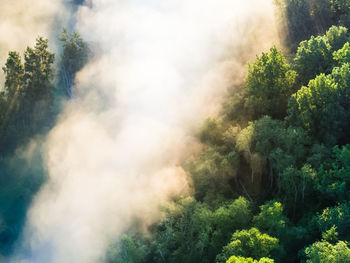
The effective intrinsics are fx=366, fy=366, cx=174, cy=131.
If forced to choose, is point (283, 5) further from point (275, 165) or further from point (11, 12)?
point (11, 12)

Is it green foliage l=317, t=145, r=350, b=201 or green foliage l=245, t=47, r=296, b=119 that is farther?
green foliage l=245, t=47, r=296, b=119

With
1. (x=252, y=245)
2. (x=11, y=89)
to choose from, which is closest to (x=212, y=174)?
(x=252, y=245)

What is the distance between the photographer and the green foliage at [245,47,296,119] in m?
51.7

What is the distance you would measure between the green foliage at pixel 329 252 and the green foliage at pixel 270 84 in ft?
75.9

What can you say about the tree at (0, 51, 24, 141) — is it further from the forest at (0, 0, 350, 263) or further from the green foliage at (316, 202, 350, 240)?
the green foliage at (316, 202, 350, 240)

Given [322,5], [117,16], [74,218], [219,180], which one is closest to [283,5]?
[322,5]

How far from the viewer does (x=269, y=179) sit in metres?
49.1

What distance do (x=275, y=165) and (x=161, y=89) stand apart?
3534cm

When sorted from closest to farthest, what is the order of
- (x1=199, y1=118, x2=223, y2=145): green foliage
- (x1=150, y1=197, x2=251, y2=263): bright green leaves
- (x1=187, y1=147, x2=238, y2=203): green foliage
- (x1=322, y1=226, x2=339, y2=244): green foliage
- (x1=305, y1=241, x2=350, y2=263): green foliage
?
(x1=305, y1=241, x2=350, y2=263): green foliage < (x1=322, y1=226, x2=339, y2=244): green foliage < (x1=150, y1=197, x2=251, y2=263): bright green leaves < (x1=187, y1=147, x2=238, y2=203): green foliage < (x1=199, y1=118, x2=223, y2=145): green foliage

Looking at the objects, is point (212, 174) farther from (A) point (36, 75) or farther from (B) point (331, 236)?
(A) point (36, 75)

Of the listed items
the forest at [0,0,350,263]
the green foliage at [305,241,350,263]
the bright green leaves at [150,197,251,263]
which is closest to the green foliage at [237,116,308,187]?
the forest at [0,0,350,263]

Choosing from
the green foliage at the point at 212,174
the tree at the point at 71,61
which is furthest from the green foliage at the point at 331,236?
the tree at the point at 71,61

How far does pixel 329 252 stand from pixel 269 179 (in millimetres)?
17041

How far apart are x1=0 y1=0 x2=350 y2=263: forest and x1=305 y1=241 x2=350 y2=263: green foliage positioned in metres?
Answer: 0.08
